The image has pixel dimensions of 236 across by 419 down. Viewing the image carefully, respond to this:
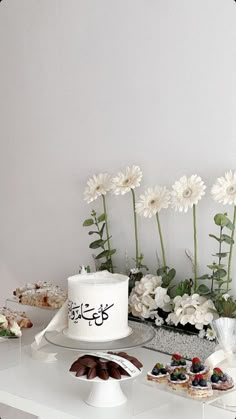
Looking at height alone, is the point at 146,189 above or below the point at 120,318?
above

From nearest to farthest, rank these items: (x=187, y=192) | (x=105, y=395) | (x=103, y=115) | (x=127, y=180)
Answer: (x=105, y=395), (x=187, y=192), (x=127, y=180), (x=103, y=115)

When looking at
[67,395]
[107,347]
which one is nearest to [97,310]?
[107,347]

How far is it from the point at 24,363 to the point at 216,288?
0.46 metres

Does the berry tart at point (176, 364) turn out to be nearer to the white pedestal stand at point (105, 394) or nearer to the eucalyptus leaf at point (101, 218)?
the white pedestal stand at point (105, 394)

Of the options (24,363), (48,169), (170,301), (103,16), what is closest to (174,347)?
(170,301)

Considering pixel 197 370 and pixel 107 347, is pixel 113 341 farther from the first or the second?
pixel 197 370

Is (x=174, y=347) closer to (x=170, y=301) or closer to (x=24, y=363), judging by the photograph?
(x=170, y=301)

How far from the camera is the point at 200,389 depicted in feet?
4.63

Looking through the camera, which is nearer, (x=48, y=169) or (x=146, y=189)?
(x=146, y=189)

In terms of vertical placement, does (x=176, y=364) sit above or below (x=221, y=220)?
below

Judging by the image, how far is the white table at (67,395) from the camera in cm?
145

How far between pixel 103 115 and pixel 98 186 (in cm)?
18

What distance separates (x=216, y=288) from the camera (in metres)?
1.77

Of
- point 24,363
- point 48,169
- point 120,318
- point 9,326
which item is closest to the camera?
point 120,318
